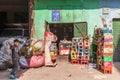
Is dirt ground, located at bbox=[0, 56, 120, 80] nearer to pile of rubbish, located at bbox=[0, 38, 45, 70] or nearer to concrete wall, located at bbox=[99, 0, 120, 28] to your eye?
pile of rubbish, located at bbox=[0, 38, 45, 70]

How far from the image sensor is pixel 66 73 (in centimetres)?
1258

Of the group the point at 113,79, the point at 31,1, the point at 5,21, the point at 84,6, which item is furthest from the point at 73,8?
the point at 5,21

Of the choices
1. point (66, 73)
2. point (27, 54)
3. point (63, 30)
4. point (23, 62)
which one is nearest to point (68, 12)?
point (63, 30)

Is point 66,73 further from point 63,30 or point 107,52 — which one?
point 63,30

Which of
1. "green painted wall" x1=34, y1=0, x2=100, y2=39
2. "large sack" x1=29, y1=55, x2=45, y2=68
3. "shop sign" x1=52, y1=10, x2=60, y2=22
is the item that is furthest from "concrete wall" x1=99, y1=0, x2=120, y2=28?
"large sack" x1=29, y1=55, x2=45, y2=68

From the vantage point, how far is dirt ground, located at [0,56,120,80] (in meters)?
11.7

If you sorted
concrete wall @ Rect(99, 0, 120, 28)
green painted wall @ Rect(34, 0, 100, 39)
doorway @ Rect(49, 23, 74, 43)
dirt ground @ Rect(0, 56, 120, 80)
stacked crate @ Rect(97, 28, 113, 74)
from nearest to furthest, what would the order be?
dirt ground @ Rect(0, 56, 120, 80)
stacked crate @ Rect(97, 28, 113, 74)
green painted wall @ Rect(34, 0, 100, 39)
concrete wall @ Rect(99, 0, 120, 28)
doorway @ Rect(49, 23, 74, 43)

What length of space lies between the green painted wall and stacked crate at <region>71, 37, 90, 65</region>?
1117 millimetres

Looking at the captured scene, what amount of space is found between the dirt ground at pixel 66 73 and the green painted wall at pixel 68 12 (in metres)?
2.56

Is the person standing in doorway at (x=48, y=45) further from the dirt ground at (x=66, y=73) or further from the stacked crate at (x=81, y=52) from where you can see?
the stacked crate at (x=81, y=52)

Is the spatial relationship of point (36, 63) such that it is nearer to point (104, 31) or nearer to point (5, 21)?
point (104, 31)

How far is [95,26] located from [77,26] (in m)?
0.96

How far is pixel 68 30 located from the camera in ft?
54.1

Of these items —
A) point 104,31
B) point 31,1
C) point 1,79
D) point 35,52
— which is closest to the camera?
point 1,79
